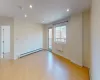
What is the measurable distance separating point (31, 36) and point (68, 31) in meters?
3.51

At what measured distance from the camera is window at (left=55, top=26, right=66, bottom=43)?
7329 mm

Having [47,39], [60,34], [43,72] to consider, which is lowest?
[43,72]

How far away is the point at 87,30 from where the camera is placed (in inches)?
193

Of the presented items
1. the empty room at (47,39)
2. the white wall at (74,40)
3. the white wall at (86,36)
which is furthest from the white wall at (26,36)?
the white wall at (86,36)

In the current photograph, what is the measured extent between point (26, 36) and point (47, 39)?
2.80m

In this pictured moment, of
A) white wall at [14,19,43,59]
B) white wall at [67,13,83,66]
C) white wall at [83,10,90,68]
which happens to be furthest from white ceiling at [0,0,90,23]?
white wall at [14,19,43,59]

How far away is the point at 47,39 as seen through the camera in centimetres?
1051

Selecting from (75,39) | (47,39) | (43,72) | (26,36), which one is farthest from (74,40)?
(47,39)

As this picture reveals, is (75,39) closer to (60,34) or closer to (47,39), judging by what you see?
(60,34)

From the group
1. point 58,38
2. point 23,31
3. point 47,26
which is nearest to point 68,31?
point 58,38

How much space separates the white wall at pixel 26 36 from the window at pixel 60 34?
2036 mm

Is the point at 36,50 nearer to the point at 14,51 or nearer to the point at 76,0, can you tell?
the point at 14,51

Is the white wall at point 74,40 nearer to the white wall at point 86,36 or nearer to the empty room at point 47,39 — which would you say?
the empty room at point 47,39

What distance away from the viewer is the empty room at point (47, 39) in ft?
12.6
